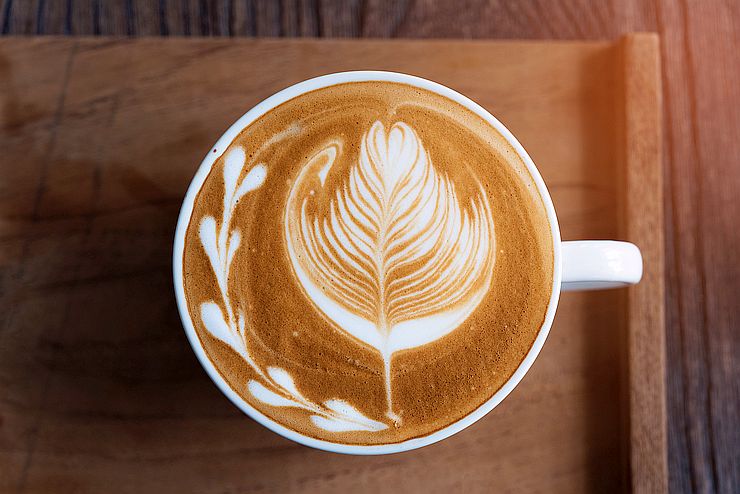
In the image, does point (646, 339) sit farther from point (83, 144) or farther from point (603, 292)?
point (83, 144)

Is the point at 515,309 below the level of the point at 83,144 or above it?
below

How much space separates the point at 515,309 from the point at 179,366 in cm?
51

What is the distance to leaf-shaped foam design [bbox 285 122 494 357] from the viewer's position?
770mm

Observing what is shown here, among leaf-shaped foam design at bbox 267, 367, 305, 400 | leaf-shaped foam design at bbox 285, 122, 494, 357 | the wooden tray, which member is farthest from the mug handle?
leaf-shaped foam design at bbox 267, 367, 305, 400

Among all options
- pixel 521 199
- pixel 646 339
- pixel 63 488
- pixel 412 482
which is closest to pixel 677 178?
pixel 646 339

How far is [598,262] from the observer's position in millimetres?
790

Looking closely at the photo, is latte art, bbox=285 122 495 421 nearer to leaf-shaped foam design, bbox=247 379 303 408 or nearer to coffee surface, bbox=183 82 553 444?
coffee surface, bbox=183 82 553 444

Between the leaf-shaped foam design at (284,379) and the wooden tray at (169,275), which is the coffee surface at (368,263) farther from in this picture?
the wooden tray at (169,275)

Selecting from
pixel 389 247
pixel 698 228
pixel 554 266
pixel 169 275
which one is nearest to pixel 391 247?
pixel 389 247

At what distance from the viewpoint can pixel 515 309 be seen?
78 cm

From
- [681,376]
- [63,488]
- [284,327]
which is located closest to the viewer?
[284,327]

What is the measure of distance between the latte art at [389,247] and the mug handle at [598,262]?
104 millimetres

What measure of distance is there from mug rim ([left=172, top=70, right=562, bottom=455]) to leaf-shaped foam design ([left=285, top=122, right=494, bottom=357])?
0.25 feet

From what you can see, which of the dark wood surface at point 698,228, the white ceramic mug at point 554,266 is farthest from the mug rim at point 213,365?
the dark wood surface at point 698,228
